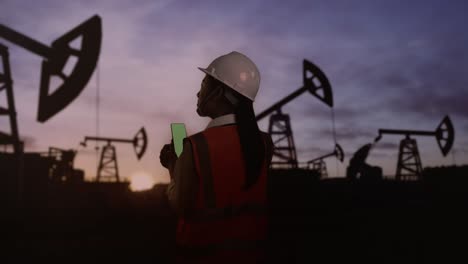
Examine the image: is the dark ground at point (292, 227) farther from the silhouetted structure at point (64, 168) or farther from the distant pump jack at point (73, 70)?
the silhouetted structure at point (64, 168)

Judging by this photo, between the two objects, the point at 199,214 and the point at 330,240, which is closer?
the point at 199,214

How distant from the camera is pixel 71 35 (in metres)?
9.75

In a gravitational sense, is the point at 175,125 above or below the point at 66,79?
below

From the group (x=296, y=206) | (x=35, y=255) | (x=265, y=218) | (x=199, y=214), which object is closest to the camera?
(x=199, y=214)

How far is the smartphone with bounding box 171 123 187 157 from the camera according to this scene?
6.64ft

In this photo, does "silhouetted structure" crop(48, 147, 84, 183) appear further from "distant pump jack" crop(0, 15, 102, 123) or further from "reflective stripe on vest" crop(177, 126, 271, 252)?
"reflective stripe on vest" crop(177, 126, 271, 252)

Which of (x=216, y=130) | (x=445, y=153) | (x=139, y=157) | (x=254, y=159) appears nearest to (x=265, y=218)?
(x=254, y=159)

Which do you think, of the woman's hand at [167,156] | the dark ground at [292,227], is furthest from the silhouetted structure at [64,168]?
the woman's hand at [167,156]

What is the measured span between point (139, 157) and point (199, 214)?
39556 millimetres

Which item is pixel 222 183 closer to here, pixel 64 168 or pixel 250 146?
pixel 250 146

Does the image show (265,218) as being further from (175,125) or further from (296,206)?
(296,206)

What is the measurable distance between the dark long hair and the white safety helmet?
17 centimetres

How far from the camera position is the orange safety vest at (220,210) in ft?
5.97

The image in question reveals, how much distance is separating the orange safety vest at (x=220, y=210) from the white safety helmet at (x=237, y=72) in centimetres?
28
